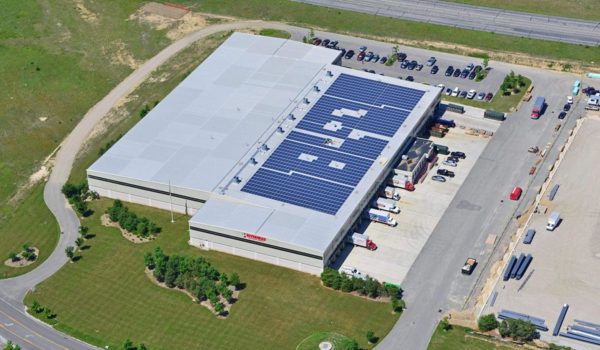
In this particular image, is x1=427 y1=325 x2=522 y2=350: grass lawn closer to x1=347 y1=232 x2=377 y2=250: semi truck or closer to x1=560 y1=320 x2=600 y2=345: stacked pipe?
x1=560 y1=320 x2=600 y2=345: stacked pipe

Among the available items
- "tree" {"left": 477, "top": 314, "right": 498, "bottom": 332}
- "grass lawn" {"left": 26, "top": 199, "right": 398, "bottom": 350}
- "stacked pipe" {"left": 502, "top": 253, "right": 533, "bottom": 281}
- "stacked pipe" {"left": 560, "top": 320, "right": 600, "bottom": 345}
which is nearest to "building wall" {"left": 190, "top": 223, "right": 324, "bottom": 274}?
"grass lawn" {"left": 26, "top": 199, "right": 398, "bottom": 350}

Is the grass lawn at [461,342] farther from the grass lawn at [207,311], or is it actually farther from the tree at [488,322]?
the grass lawn at [207,311]

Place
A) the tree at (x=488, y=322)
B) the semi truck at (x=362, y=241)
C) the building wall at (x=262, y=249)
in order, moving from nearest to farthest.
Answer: the tree at (x=488, y=322), the building wall at (x=262, y=249), the semi truck at (x=362, y=241)

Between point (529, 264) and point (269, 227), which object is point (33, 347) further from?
point (529, 264)

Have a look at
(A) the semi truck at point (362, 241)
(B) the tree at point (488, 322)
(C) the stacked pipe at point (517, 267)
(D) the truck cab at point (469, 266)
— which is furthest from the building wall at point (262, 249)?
(C) the stacked pipe at point (517, 267)

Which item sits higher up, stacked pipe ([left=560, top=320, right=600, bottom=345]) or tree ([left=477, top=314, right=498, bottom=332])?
stacked pipe ([left=560, top=320, right=600, bottom=345])

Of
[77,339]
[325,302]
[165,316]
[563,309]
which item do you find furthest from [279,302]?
[563,309]
